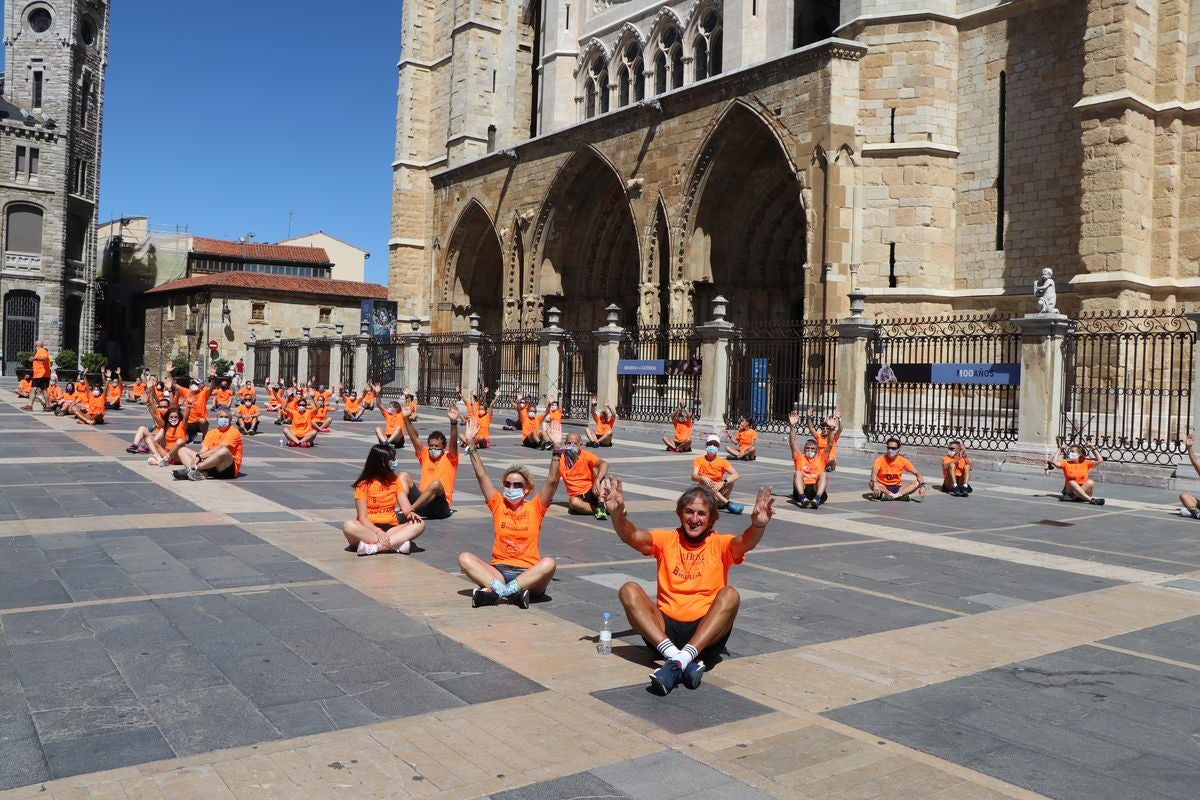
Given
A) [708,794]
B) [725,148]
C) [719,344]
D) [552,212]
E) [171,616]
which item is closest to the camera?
[708,794]

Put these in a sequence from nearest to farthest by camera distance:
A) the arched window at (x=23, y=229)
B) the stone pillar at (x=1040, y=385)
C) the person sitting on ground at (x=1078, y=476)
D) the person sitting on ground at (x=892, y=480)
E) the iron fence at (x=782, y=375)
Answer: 1. the person sitting on ground at (x=892, y=480)
2. the person sitting on ground at (x=1078, y=476)
3. the stone pillar at (x=1040, y=385)
4. the iron fence at (x=782, y=375)
5. the arched window at (x=23, y=229)

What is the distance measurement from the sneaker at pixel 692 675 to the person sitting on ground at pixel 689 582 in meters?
0.09

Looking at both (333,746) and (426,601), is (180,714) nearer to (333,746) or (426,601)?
(333,746)

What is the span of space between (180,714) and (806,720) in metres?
2.66

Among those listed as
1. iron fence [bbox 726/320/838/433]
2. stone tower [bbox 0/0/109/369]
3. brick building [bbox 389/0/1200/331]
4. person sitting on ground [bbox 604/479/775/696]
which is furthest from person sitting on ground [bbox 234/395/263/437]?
stone tower [bbox 0/0/109/369]

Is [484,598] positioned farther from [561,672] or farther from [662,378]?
[662,378]

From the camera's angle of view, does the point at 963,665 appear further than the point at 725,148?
No

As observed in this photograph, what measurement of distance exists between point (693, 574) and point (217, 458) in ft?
28.2

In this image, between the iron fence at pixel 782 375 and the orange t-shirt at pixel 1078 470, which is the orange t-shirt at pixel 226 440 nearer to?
the orange t-shirt at pixel 1078 470

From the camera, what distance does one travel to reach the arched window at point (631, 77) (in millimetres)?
33469

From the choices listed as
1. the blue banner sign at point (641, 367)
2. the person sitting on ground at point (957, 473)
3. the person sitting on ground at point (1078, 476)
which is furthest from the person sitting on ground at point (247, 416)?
the person sitting on ground at point (1078, 476)

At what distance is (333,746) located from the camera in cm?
388

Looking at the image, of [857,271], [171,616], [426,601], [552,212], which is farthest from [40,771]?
[552,212]

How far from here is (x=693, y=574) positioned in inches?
205
